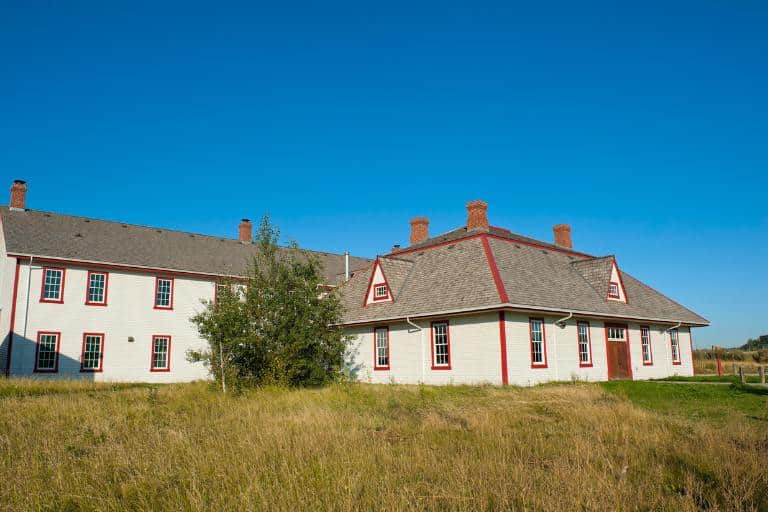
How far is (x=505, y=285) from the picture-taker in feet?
76.2

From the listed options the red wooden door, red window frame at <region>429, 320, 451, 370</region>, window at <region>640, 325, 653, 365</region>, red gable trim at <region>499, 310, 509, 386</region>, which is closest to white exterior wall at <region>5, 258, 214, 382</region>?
red window frame at <region>429, 320, 451, 370</region>

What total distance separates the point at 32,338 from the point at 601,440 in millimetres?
26846

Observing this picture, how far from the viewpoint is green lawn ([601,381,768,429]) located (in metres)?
13.6

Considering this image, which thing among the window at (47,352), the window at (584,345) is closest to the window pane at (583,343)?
the window at (584,345)

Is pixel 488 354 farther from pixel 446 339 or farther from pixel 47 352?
pixel 47 352

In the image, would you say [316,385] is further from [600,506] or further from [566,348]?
[600,506]

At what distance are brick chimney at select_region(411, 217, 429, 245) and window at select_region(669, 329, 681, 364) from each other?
Result: 49.4 feet

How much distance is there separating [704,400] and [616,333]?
10399mm

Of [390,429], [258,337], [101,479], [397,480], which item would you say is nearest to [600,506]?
[397,480]

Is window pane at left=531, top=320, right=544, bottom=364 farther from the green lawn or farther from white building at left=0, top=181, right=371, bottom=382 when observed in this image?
white building at left=0, top=181, right=371, bottom=382

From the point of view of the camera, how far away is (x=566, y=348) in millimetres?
24672

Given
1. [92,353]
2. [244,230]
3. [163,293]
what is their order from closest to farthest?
[92,353], [163,293], [244,230]

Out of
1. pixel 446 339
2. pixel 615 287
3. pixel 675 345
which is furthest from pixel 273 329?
pixel 675 345

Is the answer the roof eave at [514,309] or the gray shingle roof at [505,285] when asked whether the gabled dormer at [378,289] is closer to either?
the gray shingle roof at [505,285]
